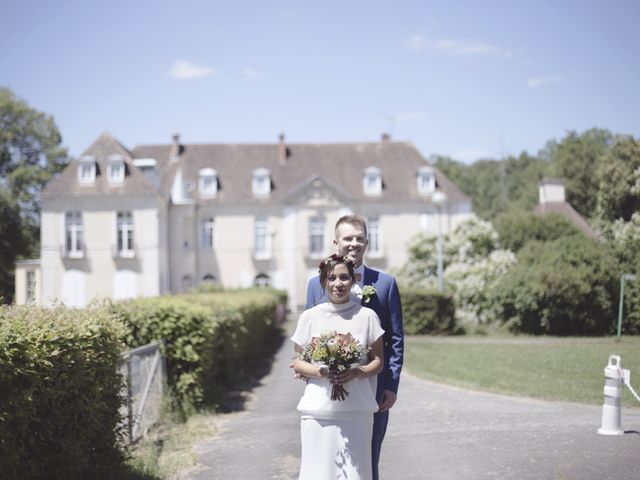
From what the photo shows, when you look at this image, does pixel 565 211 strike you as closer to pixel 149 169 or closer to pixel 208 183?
pixel 208 183

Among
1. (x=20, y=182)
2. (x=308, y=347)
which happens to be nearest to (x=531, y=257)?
(x=308, y=347)

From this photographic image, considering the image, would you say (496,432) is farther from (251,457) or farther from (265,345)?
(265,345)

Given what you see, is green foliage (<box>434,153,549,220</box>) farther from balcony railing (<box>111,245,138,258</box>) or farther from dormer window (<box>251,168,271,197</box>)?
balcony railing (<box>111,245,138,258</box>)

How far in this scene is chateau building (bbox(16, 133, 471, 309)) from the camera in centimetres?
4678

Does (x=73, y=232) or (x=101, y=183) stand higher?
(x=101, y=183)

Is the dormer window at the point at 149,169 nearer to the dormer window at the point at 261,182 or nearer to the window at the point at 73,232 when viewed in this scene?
the window at the point at 73,232

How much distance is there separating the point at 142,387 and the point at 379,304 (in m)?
5.59

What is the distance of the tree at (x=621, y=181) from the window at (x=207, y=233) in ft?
94.2

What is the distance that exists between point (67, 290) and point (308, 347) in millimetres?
44590

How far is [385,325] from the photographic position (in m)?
5.64

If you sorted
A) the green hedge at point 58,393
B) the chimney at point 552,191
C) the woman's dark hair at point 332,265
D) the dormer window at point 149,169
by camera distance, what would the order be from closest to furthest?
1. the woman's dark hair at point 332,265
2. the green hedge at point 58,393
3. the dormer window at point 149,169
4. the chimney at point 552,191

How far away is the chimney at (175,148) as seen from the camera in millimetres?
52947

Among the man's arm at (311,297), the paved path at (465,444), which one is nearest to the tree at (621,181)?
the paved path at (465,444)

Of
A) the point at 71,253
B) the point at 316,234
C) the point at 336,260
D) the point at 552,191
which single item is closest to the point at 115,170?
the point at 71,253
